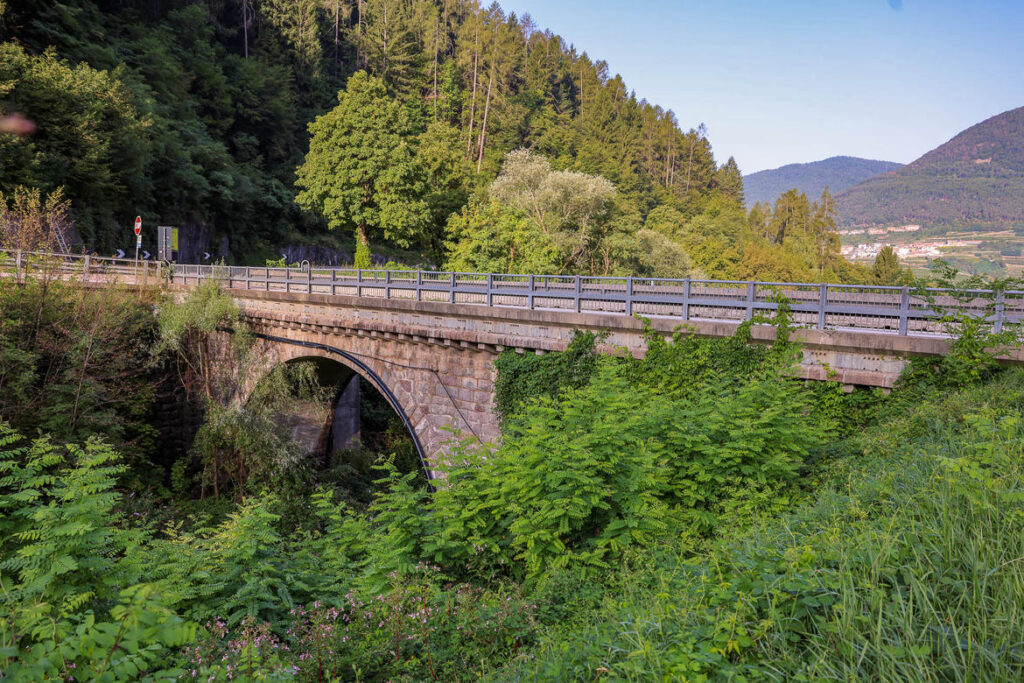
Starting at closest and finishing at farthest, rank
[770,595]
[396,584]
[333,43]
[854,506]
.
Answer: [770,595], [854,506], [396,584], [333,43]

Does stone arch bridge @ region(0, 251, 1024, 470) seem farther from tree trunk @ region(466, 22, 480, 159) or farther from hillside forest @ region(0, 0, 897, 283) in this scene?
tree trunk @ region(466, 22, 480, 159)

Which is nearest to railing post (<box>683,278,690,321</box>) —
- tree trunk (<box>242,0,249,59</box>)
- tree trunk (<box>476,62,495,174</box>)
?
tree trunk (<box>476,62,495,174</box>)

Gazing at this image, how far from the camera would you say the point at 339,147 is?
33.7 metres

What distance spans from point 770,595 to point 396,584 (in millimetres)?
3908

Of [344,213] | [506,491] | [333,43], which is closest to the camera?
[506,491]

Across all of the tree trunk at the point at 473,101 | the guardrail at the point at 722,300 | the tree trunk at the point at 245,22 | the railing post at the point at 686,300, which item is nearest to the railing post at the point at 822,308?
the guardrail at the point at 722,300

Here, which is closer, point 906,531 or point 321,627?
point 906,531

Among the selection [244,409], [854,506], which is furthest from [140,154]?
[854,506]

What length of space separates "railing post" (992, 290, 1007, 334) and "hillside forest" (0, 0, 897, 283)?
64.4 feet

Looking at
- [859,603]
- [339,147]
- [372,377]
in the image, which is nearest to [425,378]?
[372,377]

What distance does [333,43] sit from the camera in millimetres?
73188

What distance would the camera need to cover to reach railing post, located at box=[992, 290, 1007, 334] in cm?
767

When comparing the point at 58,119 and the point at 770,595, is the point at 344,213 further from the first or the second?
the point at 770,595

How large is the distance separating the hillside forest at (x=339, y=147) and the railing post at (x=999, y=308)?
19.6 meters
